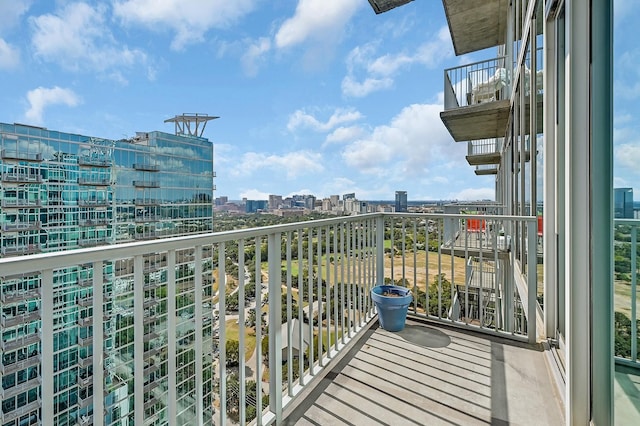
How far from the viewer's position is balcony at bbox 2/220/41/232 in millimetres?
2953

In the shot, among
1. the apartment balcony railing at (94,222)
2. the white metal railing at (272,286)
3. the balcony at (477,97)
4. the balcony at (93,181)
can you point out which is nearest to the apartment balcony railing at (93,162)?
the balcony at (93,181)

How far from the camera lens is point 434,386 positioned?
1875mm

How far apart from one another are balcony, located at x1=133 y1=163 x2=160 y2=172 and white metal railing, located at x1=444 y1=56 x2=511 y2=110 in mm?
5164

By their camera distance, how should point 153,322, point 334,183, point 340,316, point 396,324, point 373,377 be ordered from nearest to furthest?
point 153,322
point 373,377
point 340,316
point 396,324
point 334,183

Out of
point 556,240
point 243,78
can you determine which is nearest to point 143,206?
point 556,240

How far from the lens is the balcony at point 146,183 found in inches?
173

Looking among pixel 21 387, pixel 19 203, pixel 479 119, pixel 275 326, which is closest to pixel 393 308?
pixel 275 326

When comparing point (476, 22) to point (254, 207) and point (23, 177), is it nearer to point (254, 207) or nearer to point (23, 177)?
point (254, 207)

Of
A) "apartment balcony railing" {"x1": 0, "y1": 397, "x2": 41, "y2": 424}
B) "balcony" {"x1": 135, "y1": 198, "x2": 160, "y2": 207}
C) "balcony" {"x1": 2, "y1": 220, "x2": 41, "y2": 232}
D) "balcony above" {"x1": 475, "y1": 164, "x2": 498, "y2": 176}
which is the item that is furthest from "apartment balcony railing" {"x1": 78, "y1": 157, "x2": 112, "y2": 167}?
"balcony above" {"x1": 475, "y1": 164, "x2": 498, "y2": 176}

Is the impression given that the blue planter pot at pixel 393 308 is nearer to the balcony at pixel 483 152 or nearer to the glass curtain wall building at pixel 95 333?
the glass curtain wall building at pixel 95 333

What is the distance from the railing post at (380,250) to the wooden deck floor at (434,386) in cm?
69

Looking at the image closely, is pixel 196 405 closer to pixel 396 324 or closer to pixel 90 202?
pixel 396 324

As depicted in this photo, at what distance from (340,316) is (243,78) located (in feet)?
44.4

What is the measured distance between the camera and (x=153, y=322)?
46.7 inches
